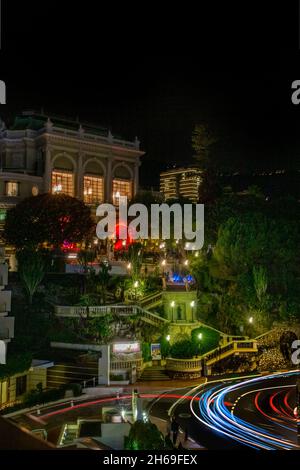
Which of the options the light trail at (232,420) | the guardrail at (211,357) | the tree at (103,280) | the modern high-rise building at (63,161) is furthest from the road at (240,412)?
the modern high-rise building at (63,161)

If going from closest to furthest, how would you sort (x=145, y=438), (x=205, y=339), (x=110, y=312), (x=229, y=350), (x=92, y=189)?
(x=145, y=438)
(x=110, y=312)
(x=205, y=339)
(x=229, y=350)
(x=92, y=189)

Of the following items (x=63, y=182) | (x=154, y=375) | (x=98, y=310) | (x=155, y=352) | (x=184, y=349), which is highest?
(x=63, y=182)

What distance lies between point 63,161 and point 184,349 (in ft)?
111

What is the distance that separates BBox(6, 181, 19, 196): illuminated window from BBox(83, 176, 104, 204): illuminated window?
900 cm

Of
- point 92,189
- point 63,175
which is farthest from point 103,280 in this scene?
point 92,189

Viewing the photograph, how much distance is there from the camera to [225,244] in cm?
4212

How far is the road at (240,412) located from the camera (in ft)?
61.2

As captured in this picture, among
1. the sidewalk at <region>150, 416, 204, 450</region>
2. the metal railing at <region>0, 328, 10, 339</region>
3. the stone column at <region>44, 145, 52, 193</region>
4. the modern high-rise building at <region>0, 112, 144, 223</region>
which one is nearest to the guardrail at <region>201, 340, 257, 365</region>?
the sidewalk at <region>150, 416, 204, 450</region>

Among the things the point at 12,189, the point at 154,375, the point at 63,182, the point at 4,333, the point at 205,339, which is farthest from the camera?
the point at 63,182

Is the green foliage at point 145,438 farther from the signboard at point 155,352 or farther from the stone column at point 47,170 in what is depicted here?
the stone column at point 47,170

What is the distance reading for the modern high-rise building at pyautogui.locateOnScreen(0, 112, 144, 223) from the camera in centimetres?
5497

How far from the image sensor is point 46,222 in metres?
44.6

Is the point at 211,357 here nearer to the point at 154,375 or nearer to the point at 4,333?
the point at 154,375
